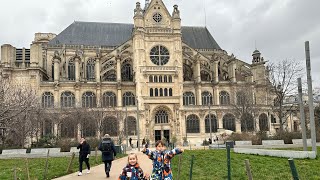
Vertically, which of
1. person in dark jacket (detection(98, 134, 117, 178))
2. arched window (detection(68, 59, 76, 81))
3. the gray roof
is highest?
the gray roof

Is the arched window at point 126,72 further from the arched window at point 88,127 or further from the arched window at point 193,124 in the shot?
the arched window at point 88,127

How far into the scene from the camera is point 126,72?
61500 millimetres

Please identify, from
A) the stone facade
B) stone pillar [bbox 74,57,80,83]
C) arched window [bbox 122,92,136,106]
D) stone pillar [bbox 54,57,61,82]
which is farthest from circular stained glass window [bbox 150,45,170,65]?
stone pillar [bbox 54,57,61,82]

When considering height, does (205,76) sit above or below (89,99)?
above

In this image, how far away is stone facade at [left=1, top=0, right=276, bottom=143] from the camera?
54781 mm

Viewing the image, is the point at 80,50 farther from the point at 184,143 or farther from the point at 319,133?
the point at 319,133

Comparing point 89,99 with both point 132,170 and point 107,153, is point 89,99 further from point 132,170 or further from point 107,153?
point 132,170

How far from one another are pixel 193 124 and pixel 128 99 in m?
11.0

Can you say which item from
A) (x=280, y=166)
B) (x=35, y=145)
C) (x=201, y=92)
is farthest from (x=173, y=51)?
(x=280, y=166)

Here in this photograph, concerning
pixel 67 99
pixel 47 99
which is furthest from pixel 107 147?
pixel 47 99

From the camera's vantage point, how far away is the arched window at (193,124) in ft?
182

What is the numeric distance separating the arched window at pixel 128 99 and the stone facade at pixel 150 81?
0.16 m

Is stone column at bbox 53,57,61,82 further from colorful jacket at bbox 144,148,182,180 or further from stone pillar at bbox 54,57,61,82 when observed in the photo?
colorful jacket at bbox 144,148,182,180

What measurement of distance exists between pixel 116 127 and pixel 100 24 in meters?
27.3
